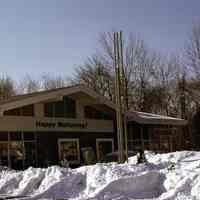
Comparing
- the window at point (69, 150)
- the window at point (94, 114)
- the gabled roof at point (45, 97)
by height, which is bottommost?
the window at point (69, 150)

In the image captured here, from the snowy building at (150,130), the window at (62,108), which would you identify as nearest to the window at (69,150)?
the window at (62,108)

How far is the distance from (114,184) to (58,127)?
1653cm

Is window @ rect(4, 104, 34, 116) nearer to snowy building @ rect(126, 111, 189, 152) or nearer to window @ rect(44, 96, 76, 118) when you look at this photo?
window @ rect(44, 96, 76, 118)

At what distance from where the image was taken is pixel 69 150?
29.3 metres

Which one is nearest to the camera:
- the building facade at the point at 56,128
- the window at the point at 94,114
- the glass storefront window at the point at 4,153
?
the glass storefront window at the point at 4,153

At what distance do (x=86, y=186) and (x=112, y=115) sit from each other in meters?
19.2

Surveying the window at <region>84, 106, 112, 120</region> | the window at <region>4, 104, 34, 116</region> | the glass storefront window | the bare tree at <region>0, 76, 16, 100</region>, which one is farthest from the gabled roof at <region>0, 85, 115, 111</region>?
the bare tree at <region>0, 76, 16, 100</region>

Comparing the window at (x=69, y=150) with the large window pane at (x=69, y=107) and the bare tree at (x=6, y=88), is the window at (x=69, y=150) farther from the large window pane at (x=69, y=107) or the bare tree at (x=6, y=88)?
the bare tree at (x=6, y=88)

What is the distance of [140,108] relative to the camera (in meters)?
49.5

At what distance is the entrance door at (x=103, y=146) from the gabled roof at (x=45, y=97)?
270 cm

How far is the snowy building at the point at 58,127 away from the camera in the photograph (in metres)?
26.2

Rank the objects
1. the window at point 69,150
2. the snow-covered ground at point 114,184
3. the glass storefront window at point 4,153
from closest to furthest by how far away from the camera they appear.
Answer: the snow-covered ground at point 114,184 < the glass storefront window at point 4,153 < the window at point 69,150

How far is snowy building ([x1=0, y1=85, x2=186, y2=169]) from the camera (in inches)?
1032

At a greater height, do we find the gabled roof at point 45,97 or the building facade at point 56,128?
the gabled roof at point 45,97
